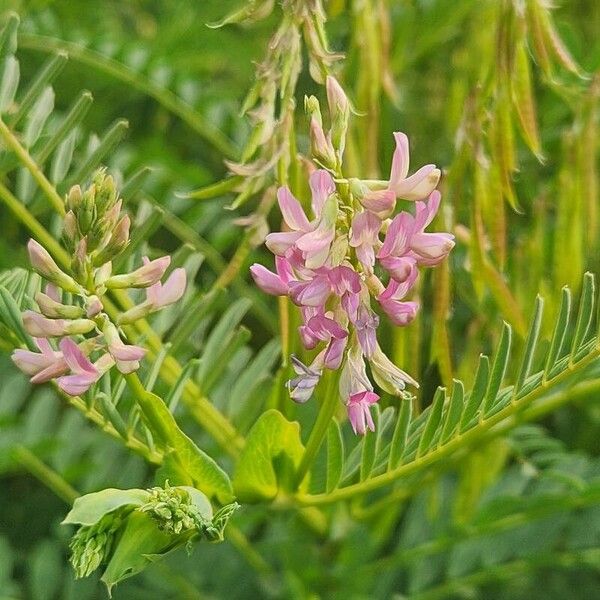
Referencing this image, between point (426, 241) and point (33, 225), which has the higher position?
point (426, 241)

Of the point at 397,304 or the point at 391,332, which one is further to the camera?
the point at 391,332

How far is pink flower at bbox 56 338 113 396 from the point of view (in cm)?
43

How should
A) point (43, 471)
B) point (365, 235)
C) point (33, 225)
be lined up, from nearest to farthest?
1. point (365, 235)
2. point (33, 225)
3. point (43, 471)

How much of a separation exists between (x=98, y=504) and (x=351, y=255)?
140mm

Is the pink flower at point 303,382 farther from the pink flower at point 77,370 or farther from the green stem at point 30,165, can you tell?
the green stem at point 30,165

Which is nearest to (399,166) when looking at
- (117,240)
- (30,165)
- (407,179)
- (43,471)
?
(407,179)

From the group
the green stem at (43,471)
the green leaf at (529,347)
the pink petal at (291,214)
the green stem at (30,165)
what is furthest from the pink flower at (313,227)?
the green stem at (43,471)

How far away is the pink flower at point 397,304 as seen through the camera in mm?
432

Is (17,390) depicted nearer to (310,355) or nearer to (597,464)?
(310,355)

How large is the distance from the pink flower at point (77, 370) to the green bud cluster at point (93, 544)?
2.1 inches

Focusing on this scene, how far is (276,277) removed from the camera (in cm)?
43

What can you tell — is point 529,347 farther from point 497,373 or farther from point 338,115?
point 338,115

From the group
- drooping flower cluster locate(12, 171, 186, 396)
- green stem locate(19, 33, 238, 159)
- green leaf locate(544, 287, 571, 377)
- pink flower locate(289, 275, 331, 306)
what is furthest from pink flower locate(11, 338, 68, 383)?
green stem locate(19, 33, 238, 159)

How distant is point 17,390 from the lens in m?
0.83
